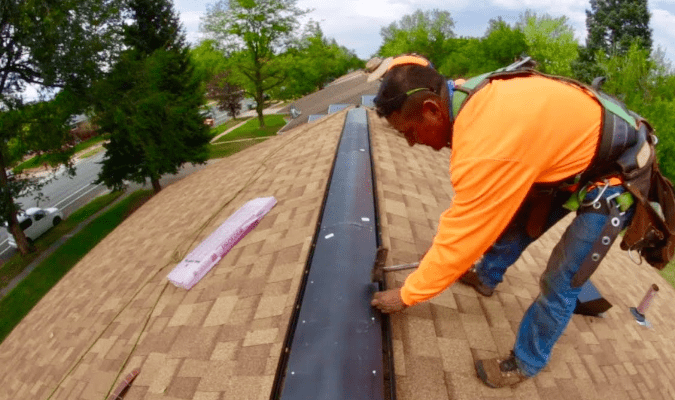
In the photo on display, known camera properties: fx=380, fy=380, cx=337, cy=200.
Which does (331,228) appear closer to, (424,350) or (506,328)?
(424,350)

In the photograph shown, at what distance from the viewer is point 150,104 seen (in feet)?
55.9

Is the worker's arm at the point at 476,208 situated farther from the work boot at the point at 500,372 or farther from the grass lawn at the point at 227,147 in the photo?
the grass lawn at the point at 227,147

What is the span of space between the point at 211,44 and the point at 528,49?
2742cm

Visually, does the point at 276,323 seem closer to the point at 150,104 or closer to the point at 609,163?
the point at 609,163

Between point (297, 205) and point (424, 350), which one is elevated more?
point (297, 205)

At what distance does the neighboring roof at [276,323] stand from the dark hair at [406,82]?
1264 mm

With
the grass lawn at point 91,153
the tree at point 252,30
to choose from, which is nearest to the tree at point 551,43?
the tree at point 252,30

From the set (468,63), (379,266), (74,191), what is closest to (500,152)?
(379,266)

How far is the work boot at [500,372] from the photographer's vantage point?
2.10 m

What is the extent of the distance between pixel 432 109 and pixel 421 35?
43.8 metres

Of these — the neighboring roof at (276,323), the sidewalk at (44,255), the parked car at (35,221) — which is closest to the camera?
the neighboring roof at (276,323)

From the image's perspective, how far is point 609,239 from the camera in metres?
1.96

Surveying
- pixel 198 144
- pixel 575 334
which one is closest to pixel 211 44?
pixel 198 144

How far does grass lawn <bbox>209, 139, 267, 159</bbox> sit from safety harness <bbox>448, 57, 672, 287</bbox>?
90.7 ft
